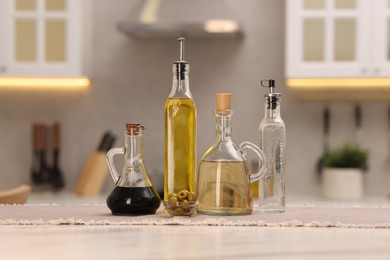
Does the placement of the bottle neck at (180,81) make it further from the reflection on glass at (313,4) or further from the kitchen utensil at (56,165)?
the kitchen utensil at (56,165)

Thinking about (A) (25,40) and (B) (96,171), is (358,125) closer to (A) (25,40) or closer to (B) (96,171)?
(B) (96,171)

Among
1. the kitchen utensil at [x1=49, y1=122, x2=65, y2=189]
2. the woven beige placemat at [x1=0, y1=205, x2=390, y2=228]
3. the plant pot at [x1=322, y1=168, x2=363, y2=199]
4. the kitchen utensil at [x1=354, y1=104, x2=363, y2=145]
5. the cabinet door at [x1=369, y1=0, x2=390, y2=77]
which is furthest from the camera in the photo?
the kitchen utensil at [x1=49, y1=122, x2=65, y2=189]

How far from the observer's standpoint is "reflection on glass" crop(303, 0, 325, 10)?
3467mm

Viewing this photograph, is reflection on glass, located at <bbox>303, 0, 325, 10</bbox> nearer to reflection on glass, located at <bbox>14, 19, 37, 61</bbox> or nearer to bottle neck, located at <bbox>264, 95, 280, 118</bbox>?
reflection on glass, located at <bbox>14, 19, 37, 61</bbox>

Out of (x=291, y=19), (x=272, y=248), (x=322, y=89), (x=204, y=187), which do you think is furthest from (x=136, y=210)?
(x=322, y=89)

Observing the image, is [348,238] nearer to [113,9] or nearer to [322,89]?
[322,89]

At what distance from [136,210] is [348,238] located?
0.48 meters

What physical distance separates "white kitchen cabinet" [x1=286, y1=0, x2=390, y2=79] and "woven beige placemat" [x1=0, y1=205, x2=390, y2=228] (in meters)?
1.87

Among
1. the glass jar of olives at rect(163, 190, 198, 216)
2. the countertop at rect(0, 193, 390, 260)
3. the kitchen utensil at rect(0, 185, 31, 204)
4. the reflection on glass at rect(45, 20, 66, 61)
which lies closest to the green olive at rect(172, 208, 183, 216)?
the glass jar of olives at rect(163, 190, 198, 216)

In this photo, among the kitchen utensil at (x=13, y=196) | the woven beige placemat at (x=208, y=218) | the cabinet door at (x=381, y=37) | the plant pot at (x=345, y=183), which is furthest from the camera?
the plant pot at (x=345, y=183)

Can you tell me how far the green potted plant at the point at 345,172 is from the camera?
3.50 meters

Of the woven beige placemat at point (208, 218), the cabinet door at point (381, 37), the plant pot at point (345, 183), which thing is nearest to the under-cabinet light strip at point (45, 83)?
the plant pot at point (345, 183)

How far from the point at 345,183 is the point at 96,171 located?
133 centimetres

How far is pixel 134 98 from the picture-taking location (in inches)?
153
